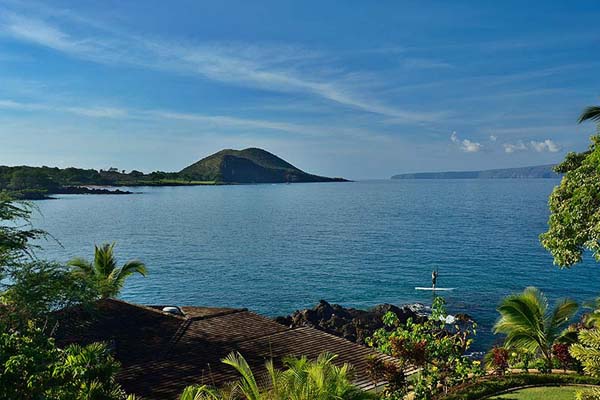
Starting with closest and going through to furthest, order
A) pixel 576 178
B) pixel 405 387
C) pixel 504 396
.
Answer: pixel 405 387 < pixel 504 396 < pixel 576 178

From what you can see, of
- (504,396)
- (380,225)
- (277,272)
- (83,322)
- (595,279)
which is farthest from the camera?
(380,225)

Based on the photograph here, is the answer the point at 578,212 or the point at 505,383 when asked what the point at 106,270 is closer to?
the point at 505,383

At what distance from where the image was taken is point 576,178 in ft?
54.3

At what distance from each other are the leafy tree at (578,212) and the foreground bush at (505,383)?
3.80 metres

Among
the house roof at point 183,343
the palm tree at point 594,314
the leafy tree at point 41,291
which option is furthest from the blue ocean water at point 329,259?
the leafy tree at point 41,291

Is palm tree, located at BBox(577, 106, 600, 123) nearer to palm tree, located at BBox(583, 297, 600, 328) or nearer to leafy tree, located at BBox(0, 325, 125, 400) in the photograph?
palm tree, located at BBox(583, 297, 600, 328)

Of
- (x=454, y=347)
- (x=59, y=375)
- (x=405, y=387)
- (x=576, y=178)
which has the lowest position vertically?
(x=405, y=387)

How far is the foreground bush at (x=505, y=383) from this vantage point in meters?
13.8

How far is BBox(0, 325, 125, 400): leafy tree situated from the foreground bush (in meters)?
9.80

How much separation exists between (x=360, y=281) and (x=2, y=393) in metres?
37.7

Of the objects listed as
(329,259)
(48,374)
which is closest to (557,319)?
(48,374)

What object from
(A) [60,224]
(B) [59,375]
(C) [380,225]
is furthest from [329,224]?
(B) [59,375]

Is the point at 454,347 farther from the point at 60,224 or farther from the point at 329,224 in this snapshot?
the point at 60,224

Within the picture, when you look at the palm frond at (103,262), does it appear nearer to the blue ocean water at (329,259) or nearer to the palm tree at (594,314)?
the blue ocean water at (329,259)
